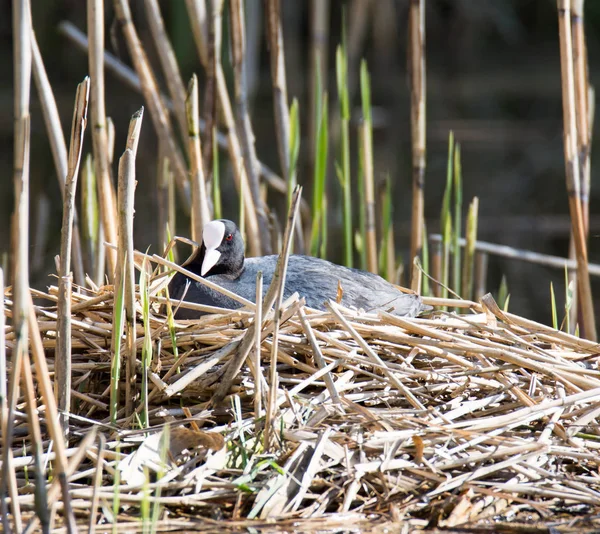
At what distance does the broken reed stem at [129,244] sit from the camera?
1.87m

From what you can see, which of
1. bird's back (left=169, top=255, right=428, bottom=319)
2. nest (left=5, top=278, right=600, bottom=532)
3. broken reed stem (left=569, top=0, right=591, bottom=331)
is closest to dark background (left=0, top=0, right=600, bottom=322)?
broken reed stem (left=569, top=0, right=591, bottom=331)

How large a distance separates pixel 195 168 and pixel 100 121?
342 millimetres

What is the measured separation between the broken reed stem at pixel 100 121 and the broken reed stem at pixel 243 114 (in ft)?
1.94

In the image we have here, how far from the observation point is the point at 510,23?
970cm

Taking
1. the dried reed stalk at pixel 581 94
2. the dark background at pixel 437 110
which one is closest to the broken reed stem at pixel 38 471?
the dried reed stalk at pixel 581 94

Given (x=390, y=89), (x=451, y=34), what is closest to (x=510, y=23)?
(x=451, y=34)

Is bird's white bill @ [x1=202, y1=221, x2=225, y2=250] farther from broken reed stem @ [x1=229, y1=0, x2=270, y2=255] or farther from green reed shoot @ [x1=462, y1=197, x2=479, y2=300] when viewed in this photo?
green reed shoot @ [x1=462, y1=197, x2=479, y2=300]

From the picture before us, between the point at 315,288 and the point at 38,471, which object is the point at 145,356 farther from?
the point at 315,288

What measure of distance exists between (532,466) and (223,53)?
3.91 meters

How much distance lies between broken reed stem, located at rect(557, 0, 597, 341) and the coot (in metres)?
0.55

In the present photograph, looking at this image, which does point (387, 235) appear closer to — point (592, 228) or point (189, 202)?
point (189, 202)

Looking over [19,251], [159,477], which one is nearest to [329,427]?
[159,477]

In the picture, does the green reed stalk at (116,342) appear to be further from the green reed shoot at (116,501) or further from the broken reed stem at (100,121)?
the broken reed stem at (100,121)

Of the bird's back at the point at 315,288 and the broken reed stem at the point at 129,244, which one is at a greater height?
the broken reed stem at the point at 129,244
